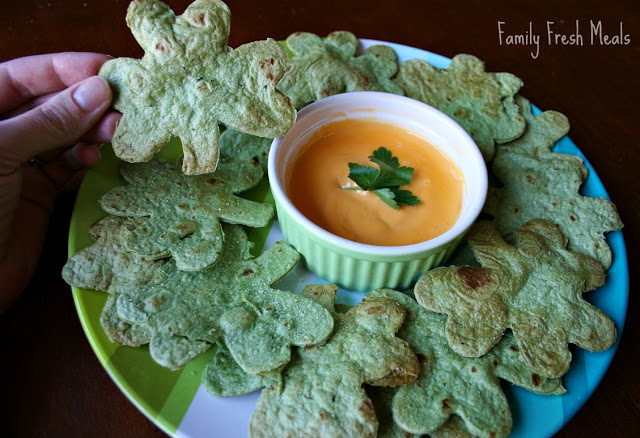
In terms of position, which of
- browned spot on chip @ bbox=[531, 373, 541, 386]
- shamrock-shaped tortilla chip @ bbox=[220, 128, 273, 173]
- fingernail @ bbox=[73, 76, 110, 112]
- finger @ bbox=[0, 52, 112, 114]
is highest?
fingernail @ bbox=[73, 76, 110, 112]

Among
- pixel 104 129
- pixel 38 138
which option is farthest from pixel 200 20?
pixel 38 138

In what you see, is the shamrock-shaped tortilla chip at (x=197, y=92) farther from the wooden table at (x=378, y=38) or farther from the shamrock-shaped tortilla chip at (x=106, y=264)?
the wooden table at (x=378, y=38)

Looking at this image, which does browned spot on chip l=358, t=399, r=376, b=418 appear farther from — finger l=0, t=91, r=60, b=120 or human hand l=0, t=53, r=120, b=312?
finger l=0, t=91, r=60, b=120

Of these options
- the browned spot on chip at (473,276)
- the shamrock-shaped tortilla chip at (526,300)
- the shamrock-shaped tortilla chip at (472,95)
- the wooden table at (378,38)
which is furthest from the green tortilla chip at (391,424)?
the shamrock-shaped tortilla chip at (472,95)

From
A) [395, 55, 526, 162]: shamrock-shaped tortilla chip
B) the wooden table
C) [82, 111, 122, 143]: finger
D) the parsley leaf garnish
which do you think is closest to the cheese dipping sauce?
the parsley leaf garnish

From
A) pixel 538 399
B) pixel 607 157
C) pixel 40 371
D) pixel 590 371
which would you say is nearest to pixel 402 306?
pixel 538 399

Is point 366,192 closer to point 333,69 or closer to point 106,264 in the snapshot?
point 333,69
